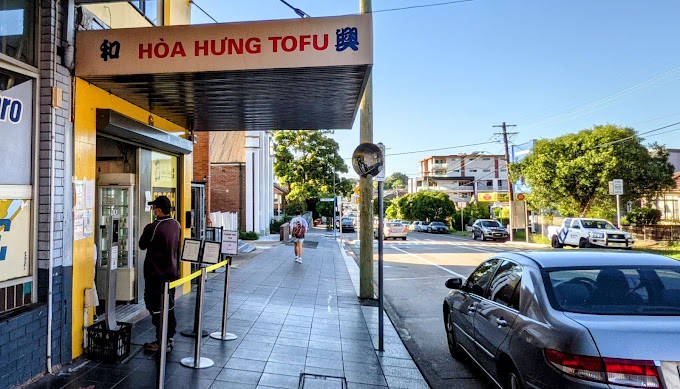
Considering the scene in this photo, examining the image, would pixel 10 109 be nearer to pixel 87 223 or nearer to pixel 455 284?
pixel 87 223

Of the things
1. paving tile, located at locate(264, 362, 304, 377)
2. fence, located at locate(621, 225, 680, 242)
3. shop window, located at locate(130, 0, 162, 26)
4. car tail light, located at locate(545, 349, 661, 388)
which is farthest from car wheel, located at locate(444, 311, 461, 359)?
fence, located at locate(621, 225, 680, 242)

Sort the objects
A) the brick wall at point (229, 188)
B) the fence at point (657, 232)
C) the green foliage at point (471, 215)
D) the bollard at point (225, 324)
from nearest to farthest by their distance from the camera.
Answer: the bollard at point (225, 324) < the fence at point (657, 232) < the brick wall at point (229, 188) < the green foliage at point (471, 215)

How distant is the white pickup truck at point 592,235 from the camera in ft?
64.4

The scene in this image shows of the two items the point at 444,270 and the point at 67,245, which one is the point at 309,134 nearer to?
the point at 444,270

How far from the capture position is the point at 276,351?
540 centimetres

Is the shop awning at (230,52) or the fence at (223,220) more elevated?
the shop awning at (230,52)

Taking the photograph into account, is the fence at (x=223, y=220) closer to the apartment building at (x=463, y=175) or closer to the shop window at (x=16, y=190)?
the shop window at (x=16, y=190)

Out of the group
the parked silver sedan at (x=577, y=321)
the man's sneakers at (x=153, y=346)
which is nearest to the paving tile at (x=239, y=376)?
the man's sneakers at (x=153, y=346)

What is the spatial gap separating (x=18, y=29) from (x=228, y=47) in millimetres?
2005

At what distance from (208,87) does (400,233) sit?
2621 centimetres

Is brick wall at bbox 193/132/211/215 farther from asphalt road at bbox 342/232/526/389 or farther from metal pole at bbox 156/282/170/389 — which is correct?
metal pole at bbox 156/282/170/389

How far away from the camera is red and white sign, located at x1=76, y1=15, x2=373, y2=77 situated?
487cm

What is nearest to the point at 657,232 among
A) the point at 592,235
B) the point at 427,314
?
the point at 592,235

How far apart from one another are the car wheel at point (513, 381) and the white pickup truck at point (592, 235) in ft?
61.2
